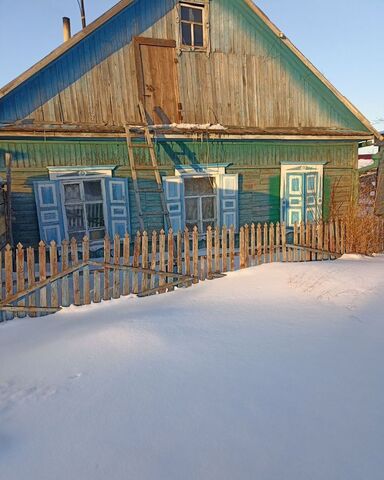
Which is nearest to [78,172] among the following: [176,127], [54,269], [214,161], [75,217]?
[75,217]

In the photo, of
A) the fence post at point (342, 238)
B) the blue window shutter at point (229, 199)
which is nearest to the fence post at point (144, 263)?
the blue window shutter at point (229, 199)

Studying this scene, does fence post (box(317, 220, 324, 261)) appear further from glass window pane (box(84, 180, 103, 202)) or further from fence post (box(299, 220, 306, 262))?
glass window pane (box(84, 180, 103, 202))

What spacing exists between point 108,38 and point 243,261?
20.4ft

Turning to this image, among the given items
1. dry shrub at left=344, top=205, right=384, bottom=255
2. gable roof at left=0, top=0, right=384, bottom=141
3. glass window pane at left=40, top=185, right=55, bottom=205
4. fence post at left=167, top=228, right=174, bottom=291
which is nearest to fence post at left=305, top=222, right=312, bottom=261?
dry shrub at left=344, top=205, right=384, bottom=255

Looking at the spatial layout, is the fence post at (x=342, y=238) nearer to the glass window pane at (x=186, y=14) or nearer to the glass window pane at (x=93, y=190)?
the glass window pane at (x=93, y=190)

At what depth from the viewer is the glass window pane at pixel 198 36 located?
8016 millimetres

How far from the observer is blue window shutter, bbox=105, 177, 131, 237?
7.75 meters

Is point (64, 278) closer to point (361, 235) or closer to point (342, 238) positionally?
point (342, 238)

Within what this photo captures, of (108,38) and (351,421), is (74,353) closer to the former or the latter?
(351,421)

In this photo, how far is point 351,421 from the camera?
1993 millimetres

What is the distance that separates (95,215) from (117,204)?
2.25ft

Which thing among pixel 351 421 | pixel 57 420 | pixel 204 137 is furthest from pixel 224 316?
pixel 204 137

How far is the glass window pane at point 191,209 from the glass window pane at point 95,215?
2427 mm

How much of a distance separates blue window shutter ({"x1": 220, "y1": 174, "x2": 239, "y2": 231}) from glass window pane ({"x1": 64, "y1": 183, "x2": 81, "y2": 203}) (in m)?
3.92
